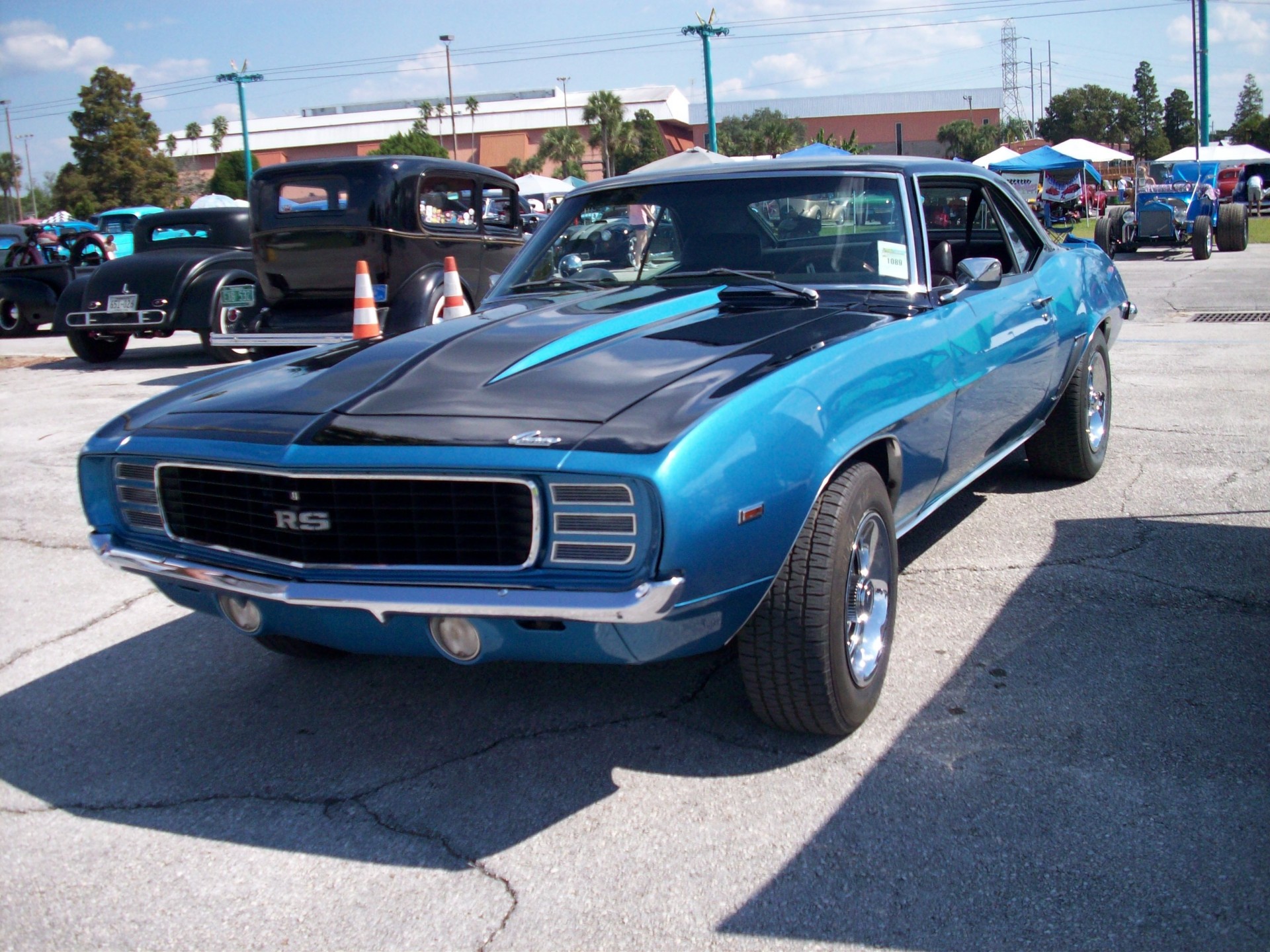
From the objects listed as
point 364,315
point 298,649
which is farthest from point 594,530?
point 364,315

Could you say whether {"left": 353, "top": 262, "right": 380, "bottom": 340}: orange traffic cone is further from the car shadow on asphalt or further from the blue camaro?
the car shadow on asphalt

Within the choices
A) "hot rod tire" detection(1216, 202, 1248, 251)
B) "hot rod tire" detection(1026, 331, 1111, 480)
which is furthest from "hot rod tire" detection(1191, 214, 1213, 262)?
"hot rod tire" detection(1026, 331, 1111, 480)

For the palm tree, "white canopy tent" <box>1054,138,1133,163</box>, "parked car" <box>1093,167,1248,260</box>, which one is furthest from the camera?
the palm tree

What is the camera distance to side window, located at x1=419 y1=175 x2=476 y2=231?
32.9 ft

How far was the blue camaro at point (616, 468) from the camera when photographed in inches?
95.5

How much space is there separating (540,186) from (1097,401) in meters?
40.2

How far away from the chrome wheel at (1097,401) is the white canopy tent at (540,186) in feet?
125

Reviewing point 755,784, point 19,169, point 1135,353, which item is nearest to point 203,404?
point 755,784

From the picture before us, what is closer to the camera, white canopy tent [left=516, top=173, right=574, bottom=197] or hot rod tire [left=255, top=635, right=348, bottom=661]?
hot rod tire [left=255, top=635, right=348, bottom=661]

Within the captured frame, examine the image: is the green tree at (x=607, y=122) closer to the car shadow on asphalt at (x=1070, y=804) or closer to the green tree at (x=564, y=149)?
the green tree at (x=564, y=149)

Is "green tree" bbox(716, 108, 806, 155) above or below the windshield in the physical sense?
above

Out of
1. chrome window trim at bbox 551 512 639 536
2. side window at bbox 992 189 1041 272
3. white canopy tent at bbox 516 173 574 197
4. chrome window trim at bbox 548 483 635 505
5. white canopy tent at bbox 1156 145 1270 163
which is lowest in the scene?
chrome window trim at bbox 551 512 639 536

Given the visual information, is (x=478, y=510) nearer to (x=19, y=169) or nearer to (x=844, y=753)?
(x=844, y=753)

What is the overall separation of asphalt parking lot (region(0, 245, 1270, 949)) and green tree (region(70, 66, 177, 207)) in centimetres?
6194
